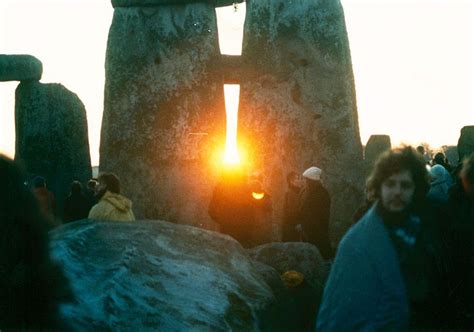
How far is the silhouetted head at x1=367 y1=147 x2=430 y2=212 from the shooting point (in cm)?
371

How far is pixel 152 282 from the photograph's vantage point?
480cm

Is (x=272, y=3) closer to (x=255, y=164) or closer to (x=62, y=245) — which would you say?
(x=255, y=164)

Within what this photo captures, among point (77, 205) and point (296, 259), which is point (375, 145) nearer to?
point (77, 205)

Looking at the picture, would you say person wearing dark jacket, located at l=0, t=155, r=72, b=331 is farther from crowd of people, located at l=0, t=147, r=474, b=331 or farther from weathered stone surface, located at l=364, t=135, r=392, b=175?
weathered stone surface, located at l=364, t=135, r=392, b=175

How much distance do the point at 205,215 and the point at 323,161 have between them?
5.44 ft

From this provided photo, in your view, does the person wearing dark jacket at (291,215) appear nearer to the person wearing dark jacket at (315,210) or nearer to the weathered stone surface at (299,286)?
the person wearing dark jacket at (315,210)

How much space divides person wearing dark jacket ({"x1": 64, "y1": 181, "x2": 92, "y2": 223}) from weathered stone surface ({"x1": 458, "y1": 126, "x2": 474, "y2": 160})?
296 inches

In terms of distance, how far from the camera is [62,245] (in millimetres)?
4750

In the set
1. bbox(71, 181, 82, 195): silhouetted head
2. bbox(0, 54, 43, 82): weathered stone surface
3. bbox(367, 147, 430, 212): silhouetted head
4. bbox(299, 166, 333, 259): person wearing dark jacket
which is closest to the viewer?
bbox(367, 147, 430, 212): silhouetted head

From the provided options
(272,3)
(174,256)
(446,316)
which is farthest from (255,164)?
(446,316)

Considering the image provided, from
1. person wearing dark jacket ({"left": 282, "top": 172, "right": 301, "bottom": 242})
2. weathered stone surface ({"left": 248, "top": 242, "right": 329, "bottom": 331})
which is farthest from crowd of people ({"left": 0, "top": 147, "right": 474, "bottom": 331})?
person wearing dark jacket ({"left": 282, "top": 172, "right": 301, "bottom": 242})

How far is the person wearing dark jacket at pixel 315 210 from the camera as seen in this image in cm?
800

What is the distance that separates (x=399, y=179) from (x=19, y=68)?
1185cm

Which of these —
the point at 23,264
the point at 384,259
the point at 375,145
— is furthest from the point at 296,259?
the point at 375,145
